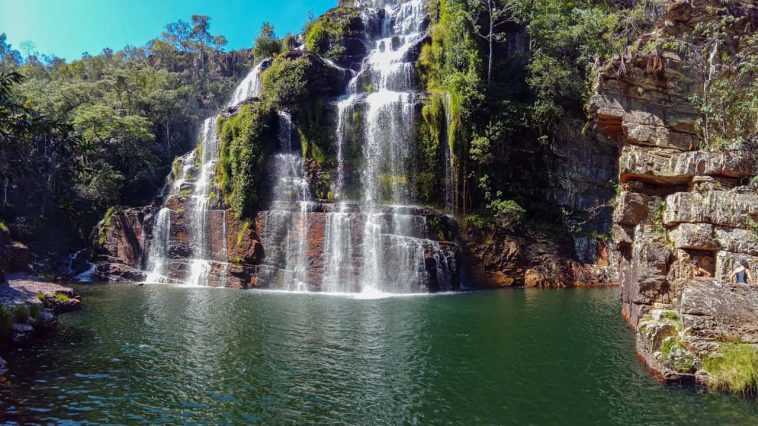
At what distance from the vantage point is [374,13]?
40.1 meters

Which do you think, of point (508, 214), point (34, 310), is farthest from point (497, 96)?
point (34, 310)

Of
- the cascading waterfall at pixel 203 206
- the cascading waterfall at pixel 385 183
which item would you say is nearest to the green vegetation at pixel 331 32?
the cascading waterfall at pixel 385 183

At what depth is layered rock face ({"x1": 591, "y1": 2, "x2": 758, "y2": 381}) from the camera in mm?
11594

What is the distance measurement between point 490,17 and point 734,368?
3102cm

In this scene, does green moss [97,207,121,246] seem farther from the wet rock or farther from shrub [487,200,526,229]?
shrub [487,200,526,229]

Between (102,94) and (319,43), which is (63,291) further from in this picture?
(102,94)

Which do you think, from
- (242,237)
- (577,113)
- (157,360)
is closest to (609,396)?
(157,360)

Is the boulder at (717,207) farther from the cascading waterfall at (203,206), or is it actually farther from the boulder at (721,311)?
the cascading waterfall at (203,206)

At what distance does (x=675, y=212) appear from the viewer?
15008 millimetres

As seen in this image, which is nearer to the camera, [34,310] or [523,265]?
[34,310]

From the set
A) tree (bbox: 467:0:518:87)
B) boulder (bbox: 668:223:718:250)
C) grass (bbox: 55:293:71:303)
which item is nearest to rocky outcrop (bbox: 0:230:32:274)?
grass (bbox: 55:293:71:303)

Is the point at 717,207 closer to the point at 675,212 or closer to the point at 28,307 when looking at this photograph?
the point at 675,212

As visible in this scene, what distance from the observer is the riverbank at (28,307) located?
13383mm

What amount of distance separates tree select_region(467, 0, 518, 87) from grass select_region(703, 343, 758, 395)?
25631 mm
